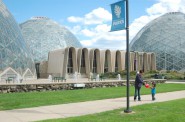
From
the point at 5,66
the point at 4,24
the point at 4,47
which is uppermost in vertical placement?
the point at 4,24

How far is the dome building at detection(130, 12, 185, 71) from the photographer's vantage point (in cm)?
8838

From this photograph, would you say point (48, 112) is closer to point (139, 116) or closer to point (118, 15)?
point (139, 116)

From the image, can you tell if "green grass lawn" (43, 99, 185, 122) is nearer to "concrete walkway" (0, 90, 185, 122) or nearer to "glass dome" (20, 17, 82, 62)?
"concrete walkway" (0, 90, 185, 122)

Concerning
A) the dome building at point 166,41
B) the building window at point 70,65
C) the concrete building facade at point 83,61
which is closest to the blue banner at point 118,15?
the concrete building facade at point 83,61

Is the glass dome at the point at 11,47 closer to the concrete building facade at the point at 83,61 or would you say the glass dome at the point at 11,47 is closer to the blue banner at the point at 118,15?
the concrete building facade at the point at 83,61

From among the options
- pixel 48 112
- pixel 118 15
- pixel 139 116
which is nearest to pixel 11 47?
pixel 48 112

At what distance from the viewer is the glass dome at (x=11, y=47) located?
3666 cm

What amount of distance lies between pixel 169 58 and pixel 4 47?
201 ft

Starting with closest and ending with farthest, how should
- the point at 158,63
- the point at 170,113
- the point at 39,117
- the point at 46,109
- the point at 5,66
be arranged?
the point at 39,117 → the point at 170,113 → the point at 46,109 → the point at 5,66 → the point at 158,63

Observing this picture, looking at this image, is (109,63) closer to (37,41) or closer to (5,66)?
(37,41)

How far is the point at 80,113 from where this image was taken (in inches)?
496

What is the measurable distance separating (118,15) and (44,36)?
77.7 metres

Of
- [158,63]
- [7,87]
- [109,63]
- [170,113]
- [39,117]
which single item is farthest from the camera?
[158,63]

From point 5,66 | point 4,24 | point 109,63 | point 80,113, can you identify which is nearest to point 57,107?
point 80,113
